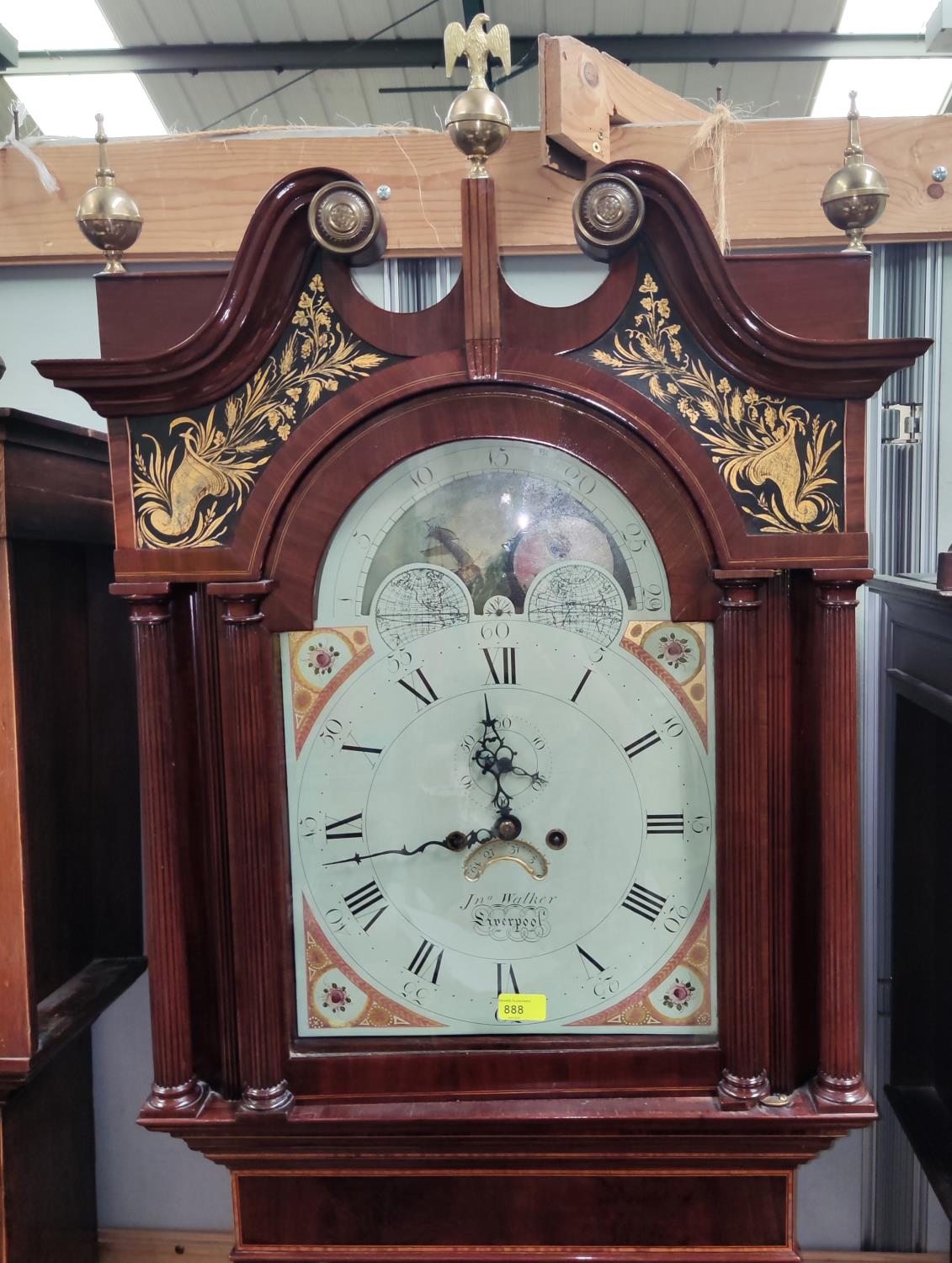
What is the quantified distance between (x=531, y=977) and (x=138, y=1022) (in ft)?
2.58

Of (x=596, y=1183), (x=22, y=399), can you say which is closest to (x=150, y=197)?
(x=22, y=399)

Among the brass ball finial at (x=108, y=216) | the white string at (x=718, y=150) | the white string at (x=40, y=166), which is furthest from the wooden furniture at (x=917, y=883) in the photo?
the white string at (x=40, y=166)

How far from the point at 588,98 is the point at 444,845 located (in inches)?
37.3

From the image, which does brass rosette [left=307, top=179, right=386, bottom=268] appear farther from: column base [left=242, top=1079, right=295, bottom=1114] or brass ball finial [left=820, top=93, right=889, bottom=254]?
column base [left=242, top=1079, right=295, bottom=1114]

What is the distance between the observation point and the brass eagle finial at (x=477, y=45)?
90 cm

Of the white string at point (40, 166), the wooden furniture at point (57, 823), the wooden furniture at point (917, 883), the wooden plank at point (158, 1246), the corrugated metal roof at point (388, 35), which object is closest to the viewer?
the wooden furniture at point (57, 823)

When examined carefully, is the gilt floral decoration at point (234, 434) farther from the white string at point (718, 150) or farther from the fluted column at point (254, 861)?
the white string at point (718, 150)

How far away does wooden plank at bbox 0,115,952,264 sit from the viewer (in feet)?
4.30

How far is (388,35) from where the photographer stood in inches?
88.7

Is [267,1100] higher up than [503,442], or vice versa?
[503,442]

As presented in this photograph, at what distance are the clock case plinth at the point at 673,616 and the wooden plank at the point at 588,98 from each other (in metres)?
0.40

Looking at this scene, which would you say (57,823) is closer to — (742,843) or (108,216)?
(108,216)

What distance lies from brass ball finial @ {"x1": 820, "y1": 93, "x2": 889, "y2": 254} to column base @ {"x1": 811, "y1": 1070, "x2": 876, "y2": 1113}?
0.79 m

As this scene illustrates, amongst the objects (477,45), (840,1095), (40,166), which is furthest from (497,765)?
(40,166)
